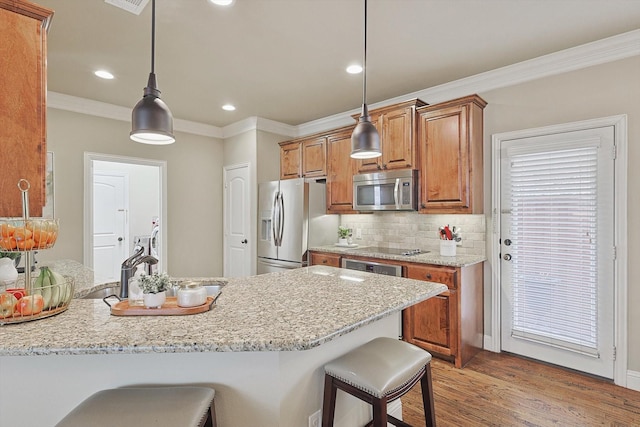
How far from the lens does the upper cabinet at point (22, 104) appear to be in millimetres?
1446

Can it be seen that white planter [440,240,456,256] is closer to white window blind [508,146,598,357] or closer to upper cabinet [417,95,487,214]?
upper cabinet [417,95,487,214]

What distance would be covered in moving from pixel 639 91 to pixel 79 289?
13.4 feet

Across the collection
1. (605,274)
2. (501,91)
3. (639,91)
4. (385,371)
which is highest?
(501,91)

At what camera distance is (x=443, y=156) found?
10.8 ft

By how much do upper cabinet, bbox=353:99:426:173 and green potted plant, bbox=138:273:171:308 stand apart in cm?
269

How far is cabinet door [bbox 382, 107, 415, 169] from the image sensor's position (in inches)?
137

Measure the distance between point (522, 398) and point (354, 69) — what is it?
3.00m

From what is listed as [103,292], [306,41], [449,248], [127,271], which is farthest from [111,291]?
[449,248]

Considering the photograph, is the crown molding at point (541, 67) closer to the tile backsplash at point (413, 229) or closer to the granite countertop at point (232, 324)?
the tile backsplash at point (413, 229)

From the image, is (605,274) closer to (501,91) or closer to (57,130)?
(501,91)

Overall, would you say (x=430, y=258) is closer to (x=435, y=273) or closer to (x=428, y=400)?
(x=435, y=273)

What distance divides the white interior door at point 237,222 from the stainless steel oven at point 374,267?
5.63ft

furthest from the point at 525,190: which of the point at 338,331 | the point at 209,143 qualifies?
the point at 209,143

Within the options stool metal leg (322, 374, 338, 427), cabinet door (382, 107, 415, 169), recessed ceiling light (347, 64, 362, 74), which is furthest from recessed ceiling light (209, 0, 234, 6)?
stool metal leg (322, 374, 338, 427)
